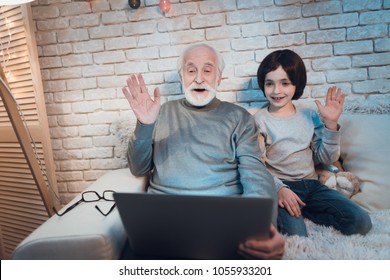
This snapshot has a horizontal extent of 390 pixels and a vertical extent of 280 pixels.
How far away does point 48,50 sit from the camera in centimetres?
109

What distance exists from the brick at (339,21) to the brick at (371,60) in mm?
137

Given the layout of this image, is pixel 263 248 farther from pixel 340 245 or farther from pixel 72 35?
pixel 72 35

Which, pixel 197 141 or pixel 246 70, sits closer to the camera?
pixel 197 141

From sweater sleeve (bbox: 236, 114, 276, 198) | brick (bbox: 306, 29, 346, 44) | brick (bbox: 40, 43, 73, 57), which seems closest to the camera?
sweater sleeve (bbox: 236, 114, 276, 198)

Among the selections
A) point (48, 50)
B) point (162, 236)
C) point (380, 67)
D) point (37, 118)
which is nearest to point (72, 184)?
point (37, 118)

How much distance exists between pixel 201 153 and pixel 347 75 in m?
0.71

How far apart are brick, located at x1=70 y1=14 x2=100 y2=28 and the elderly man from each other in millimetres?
426

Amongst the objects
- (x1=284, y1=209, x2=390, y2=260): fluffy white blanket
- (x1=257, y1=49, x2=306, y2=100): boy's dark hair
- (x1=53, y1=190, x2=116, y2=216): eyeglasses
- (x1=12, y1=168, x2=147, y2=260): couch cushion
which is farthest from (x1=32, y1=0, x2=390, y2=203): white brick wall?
(x1=284, y1=209, x2=390, y2=260): fluffy white blanket

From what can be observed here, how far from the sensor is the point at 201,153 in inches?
33.3

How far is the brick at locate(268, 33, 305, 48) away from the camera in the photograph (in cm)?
100

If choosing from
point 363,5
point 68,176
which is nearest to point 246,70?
point 363,5

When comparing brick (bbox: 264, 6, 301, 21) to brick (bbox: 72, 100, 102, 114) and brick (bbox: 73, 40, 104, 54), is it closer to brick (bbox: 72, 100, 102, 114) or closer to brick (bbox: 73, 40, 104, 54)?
brick (bbox: 73, 40, 104, 54)

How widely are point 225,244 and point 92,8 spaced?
1071 millimetres

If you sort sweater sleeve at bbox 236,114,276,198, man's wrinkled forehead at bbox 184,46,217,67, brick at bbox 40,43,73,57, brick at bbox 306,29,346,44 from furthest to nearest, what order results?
brick at bbox 40,43,73,57, brick at bbox 306,29,346,44, man's wrinkled forehead at bbox 184,46,217,67, sweater sleeve at bbox 236,114,276,198
